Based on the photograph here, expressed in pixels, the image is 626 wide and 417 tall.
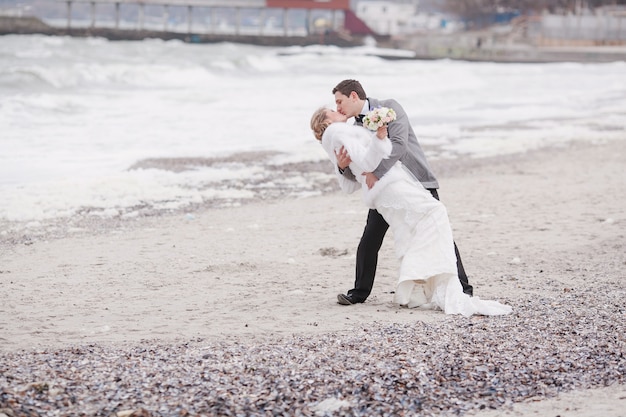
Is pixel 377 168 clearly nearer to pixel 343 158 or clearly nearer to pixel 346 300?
pixel 343 158

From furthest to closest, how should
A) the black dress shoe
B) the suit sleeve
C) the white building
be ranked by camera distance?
the white building < the black dress shoe < the suit sleeve

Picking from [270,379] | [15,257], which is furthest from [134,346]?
[15,257]

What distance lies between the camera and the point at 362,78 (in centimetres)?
4628

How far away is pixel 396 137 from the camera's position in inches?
231

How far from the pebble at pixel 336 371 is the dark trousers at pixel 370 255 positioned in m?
0.63

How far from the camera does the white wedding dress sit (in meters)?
5.95

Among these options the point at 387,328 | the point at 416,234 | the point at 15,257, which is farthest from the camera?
the point at 15,257

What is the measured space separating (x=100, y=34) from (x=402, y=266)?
235 feet

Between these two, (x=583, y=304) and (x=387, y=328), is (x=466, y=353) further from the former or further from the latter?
(x=583, y=304)

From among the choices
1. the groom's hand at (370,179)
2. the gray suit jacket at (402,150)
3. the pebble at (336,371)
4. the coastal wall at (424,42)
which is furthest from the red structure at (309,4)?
the pebble at (336,371)

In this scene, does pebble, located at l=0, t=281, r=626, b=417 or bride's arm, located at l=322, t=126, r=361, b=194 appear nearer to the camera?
pebble, located at l=0, t=281, r=626, b=417

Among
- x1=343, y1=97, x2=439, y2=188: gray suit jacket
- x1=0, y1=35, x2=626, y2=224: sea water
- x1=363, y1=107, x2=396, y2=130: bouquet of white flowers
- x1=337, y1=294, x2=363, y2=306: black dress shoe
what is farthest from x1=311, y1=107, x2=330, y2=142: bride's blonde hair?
x1=0, y1=35, x2=626, y2=224: sea water

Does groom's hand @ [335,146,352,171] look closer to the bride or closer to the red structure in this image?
the bride

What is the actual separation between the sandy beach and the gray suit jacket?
0.91 meters
